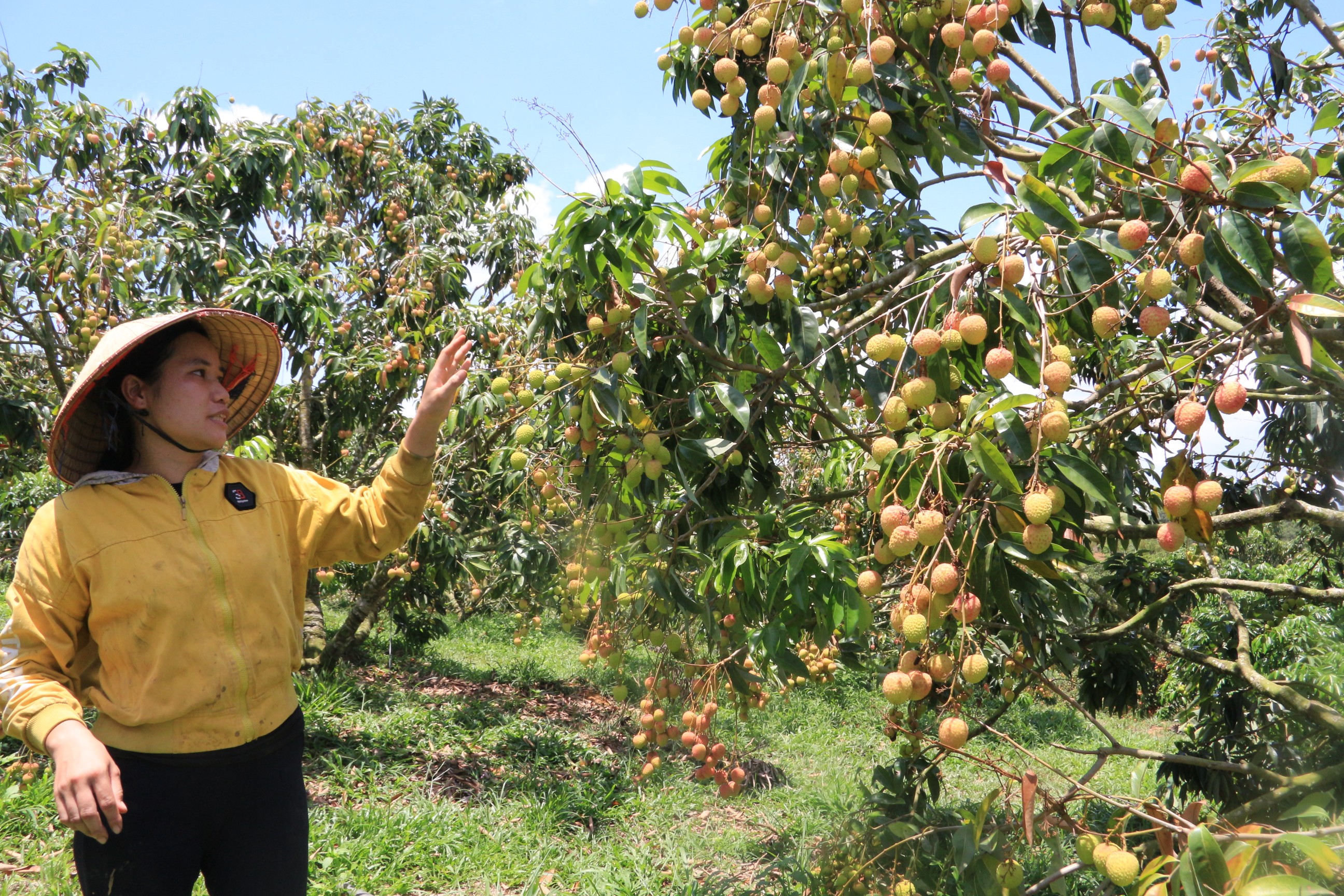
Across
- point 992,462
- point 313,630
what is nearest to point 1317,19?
point 992,462

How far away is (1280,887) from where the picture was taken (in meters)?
0.86

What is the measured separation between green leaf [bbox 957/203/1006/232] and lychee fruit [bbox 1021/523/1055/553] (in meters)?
0.39

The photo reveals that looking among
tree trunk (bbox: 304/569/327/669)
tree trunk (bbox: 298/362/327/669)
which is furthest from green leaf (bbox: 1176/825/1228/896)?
tree trunk (bbox: 304/569/327/669)

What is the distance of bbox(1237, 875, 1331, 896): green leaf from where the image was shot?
834 mm

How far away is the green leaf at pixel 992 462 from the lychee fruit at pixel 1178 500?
18cm

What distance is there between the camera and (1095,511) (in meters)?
2.05

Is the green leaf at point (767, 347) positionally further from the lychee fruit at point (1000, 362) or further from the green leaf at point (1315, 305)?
the green leaf at point (1315, 305)

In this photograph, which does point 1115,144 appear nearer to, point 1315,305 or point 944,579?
point 1315,305

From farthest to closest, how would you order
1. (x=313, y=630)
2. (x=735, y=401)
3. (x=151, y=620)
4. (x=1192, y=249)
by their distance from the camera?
(x=313, y=630) < (x=735, y=401) < (x=151, y=620) < (x=1192, y=249)

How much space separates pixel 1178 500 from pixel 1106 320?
0.23 m

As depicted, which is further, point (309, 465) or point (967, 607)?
point (309, 465)

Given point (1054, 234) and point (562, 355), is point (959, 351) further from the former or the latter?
point (562, 355)

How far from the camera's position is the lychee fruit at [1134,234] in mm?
1007

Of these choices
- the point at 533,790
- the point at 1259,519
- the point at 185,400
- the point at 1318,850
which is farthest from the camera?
the point at 533,790
